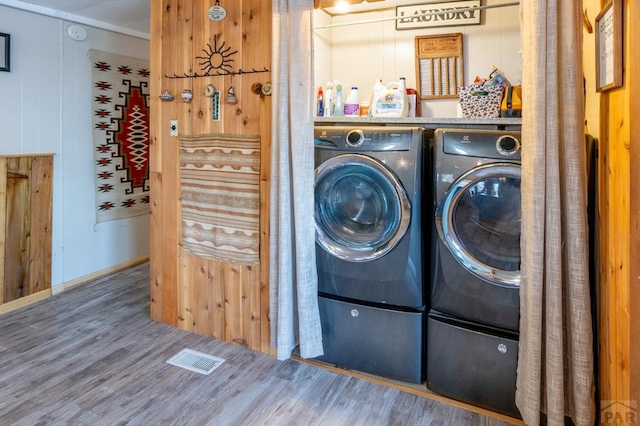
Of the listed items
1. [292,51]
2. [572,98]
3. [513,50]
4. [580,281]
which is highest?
[513,50]

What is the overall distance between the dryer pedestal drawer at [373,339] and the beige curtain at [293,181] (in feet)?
0.35

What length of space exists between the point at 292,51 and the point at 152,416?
5.71 feet

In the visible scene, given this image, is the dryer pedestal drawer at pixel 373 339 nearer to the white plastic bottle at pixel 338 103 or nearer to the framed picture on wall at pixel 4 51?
the white plastic bottle at pixel 338 103

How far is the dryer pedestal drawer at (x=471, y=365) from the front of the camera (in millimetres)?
1836

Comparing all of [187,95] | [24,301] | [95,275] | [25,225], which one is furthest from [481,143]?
[95,275]

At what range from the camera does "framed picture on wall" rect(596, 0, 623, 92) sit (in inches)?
49.6

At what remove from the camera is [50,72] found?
3189 millimetres

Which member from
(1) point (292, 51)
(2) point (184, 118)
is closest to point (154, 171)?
(2) point (184, 118)

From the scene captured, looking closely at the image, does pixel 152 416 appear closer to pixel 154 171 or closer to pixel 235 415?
pixel 235 415

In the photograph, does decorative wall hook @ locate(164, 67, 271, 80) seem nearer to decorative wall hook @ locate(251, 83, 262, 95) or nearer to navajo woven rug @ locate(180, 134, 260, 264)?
decorative wall hook @ locate(251, 83, 262, 95)

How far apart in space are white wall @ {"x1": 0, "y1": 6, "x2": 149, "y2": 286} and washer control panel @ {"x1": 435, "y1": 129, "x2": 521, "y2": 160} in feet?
9.38

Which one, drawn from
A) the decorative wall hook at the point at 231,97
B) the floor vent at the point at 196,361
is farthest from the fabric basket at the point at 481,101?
the floor vent at the point at 196,361

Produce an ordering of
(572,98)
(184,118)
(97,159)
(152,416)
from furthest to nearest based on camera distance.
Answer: (97,159)
(184,118)
(152,416)
(572,98)

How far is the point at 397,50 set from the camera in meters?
2.85
